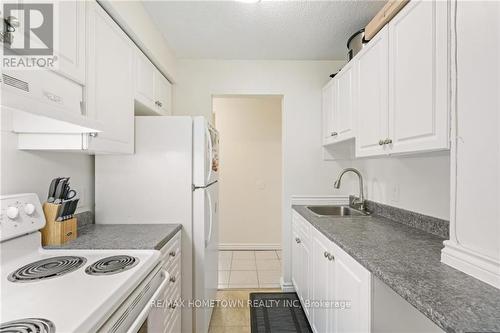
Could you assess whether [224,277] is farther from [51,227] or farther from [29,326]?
[29,326]

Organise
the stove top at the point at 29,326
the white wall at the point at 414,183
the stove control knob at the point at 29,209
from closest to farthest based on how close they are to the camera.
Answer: the stove top at the point at 29,326 < the stove control knob at the point at 29,209 < the white wall at the point at 414,183

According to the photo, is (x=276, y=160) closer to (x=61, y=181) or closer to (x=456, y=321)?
(x=61, y=181)

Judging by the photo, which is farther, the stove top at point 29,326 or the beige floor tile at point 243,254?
the beige floor tile at point 243,254

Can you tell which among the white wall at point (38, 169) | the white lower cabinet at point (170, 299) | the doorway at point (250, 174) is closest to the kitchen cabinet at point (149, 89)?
the white wall at point (38, 169)

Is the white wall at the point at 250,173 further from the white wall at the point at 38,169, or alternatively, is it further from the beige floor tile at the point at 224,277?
the white wall at the point at 38,169

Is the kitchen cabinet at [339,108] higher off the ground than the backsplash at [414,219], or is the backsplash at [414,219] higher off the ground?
the kitchen cabinet at [339,108]

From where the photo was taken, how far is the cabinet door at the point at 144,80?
189cm

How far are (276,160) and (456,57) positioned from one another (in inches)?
119

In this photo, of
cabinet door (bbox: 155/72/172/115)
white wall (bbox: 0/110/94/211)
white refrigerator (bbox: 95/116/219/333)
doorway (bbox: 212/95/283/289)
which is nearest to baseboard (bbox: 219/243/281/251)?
doorway (bbox: 212/95/283/289)

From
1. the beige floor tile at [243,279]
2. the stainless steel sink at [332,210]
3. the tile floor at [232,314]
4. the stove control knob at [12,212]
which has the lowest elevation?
the tile floor at [232,314]

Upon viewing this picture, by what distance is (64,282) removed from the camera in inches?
37.1

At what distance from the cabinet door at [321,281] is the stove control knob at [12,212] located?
1621mm

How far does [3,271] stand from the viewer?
1.05m

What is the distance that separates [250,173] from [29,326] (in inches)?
131
